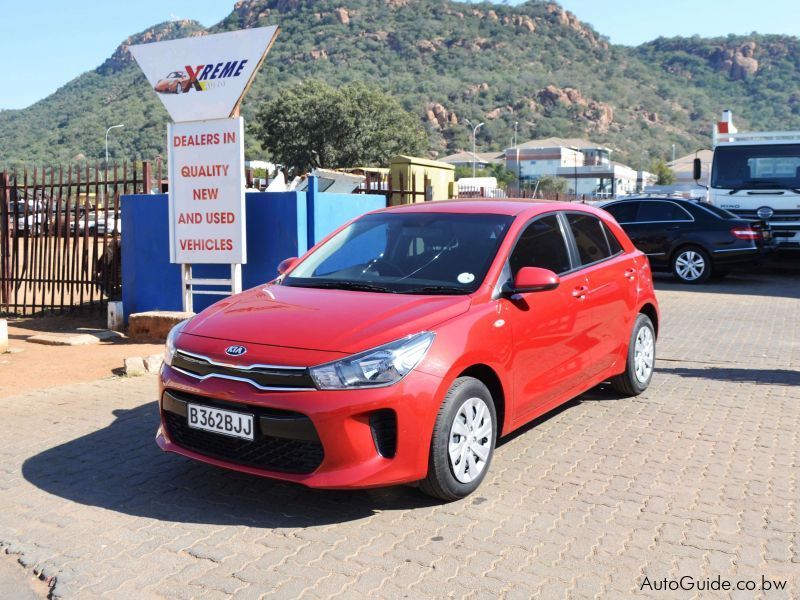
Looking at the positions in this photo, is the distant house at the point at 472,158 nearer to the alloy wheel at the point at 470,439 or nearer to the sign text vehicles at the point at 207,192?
the sign text vehicles at the point at 207,192

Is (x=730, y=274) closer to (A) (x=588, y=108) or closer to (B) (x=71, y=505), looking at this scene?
(B) (x=71, y=505)

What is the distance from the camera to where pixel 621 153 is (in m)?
119

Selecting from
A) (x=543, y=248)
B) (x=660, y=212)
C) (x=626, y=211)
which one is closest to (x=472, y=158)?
(x=626, y=211)

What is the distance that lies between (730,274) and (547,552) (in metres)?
15.5

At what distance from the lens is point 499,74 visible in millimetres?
126250

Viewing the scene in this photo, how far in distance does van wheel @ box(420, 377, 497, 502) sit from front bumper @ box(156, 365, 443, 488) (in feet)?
0.26

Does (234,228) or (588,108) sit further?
(588,108)

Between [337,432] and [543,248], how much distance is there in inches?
87.0

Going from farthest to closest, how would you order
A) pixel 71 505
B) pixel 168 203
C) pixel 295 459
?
pixel 168 203
pixel 71 505
pixel 295 459

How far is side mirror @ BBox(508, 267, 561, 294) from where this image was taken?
15.4 ft

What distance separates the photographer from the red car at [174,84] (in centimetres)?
938

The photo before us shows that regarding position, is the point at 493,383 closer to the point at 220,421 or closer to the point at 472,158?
the point at 220,421

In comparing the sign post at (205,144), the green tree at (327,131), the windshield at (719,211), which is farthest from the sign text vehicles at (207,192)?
the green tree at (327,131)

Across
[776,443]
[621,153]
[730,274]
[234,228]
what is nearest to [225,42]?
[234,228]
